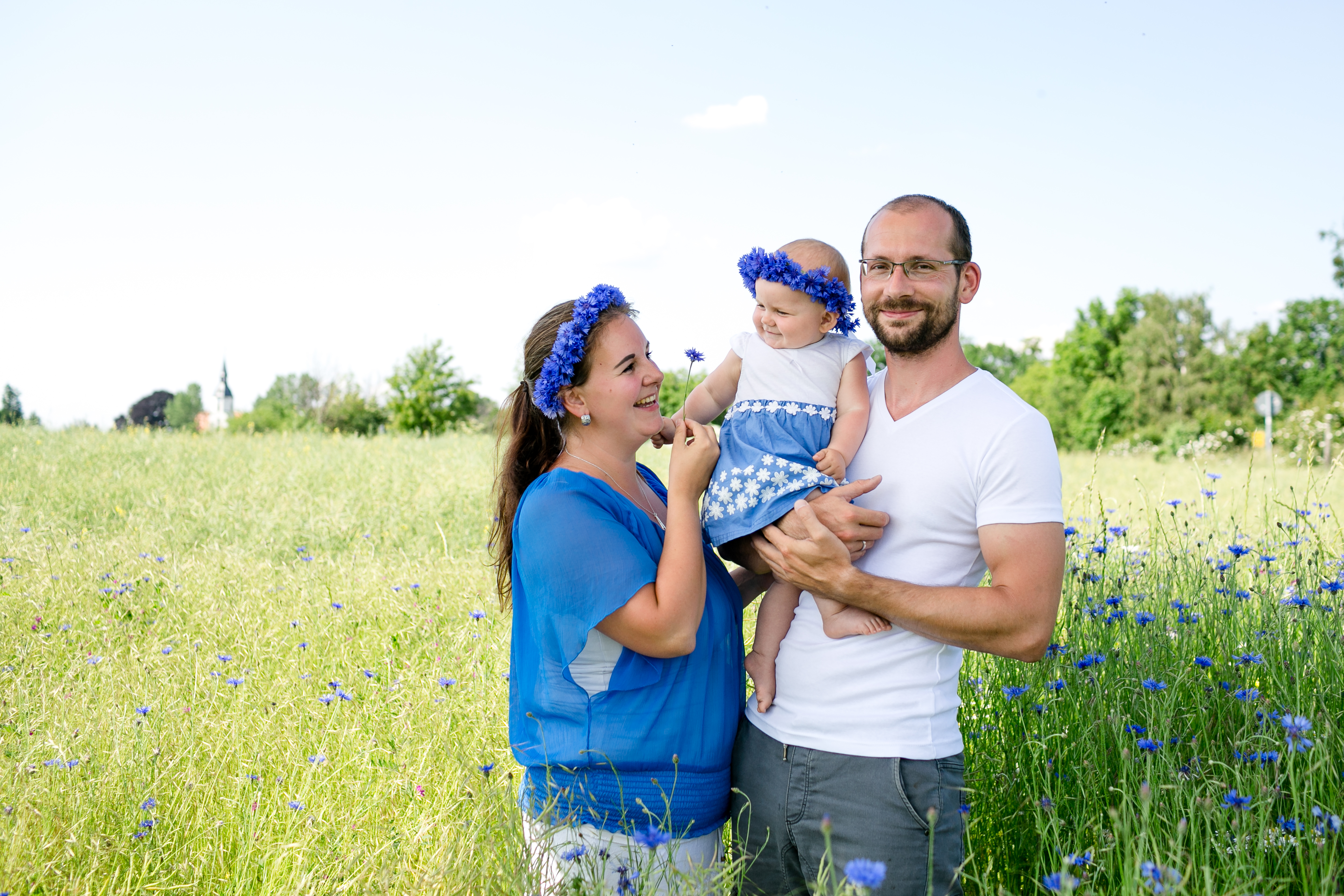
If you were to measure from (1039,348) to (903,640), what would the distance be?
303ft

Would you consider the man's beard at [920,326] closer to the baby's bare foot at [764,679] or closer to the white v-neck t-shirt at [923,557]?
the white v-neck t-shirt at [923,557]

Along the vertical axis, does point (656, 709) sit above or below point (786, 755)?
above

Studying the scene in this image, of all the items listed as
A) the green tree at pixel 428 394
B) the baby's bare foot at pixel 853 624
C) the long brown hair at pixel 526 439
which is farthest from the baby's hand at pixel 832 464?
the green tree at pixel 428 394

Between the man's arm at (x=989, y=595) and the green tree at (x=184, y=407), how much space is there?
78.8 metres

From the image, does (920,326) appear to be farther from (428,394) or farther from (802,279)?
(428,394)

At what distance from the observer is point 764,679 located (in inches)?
94.7

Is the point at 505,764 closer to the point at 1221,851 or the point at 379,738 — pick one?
the point at 379,738

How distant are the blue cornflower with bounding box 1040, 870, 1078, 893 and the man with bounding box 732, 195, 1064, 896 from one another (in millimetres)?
389

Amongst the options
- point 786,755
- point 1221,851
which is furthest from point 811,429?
point 1221,851

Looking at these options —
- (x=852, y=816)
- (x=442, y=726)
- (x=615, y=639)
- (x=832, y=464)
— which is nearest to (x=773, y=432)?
(x=832, y=464)

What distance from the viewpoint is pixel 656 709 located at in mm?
2217

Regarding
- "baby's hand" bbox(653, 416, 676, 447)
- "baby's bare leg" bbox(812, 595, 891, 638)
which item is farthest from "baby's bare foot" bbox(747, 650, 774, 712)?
"baby's hand" bbox(653, 416, 676, 447)

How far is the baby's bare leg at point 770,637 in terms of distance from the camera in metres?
2.41

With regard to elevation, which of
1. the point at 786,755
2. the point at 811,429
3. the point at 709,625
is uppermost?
the point at 811,429
